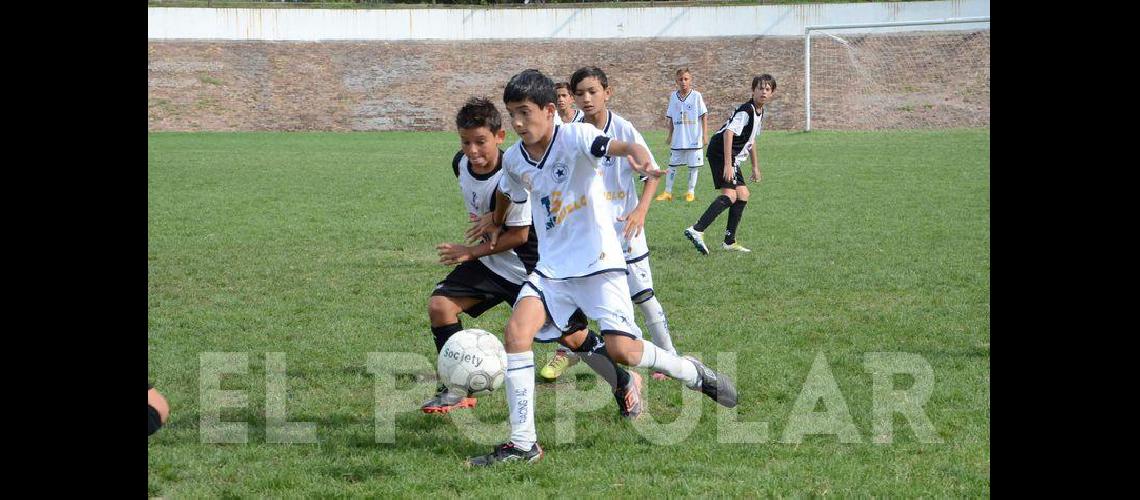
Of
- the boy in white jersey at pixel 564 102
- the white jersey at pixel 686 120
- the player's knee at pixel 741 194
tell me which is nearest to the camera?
the boy in white jersey at pixel 564 102

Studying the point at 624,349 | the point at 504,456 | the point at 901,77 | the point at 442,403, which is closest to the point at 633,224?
the point at 624,349

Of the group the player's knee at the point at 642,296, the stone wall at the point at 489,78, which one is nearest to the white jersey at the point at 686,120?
the player's knee at the point at 642,296

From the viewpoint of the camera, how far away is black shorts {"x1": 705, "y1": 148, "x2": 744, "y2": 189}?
36.8 feet

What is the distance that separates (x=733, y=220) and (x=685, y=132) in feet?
19.7

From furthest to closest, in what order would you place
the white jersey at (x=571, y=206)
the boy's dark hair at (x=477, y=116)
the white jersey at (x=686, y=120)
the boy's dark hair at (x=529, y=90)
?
the white jersey at (x=686, y=120) < the boy's dark hair at (x=477, y=116) < the white jersey at (x=571, y=206) < the boy's dark hair at (x=529, y=90)

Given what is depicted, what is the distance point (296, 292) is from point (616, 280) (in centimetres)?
457

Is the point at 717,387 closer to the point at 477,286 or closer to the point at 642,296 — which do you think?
the point at 642,296

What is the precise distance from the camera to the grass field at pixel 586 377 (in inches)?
175

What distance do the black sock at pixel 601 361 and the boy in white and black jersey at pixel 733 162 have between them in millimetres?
5364

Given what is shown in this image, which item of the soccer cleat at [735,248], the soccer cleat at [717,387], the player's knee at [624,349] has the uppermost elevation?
the soccer cleat at [735,248]

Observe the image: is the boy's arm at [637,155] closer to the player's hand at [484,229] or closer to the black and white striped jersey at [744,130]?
the player's hand at [484,229]
